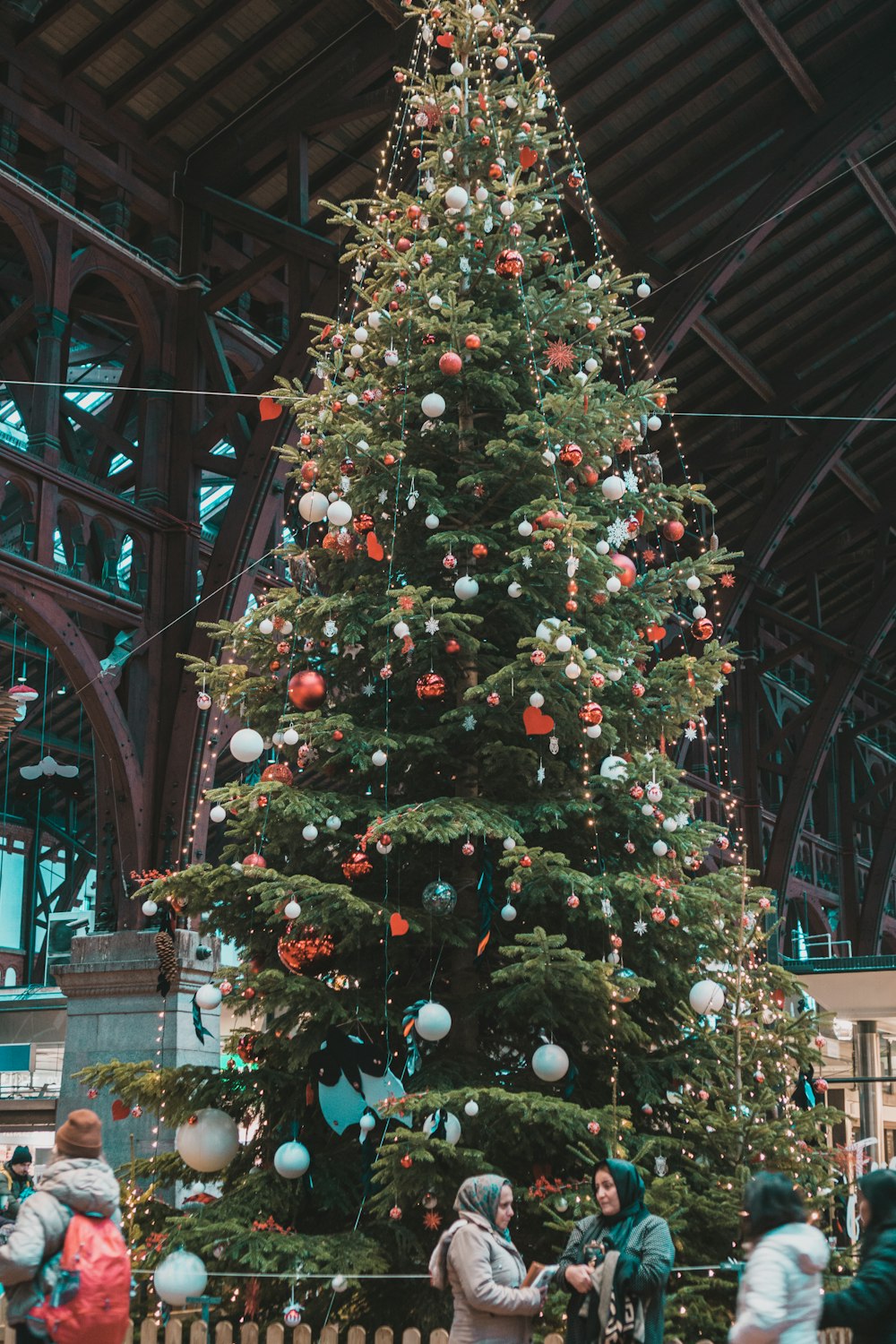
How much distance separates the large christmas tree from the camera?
5.55 meters

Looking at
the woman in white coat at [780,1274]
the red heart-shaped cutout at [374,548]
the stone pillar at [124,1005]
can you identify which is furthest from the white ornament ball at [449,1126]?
the stone pillar at [124,1005]

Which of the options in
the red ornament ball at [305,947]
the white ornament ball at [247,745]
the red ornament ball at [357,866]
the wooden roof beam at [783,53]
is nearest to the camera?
the red ornament ball at [305,947]

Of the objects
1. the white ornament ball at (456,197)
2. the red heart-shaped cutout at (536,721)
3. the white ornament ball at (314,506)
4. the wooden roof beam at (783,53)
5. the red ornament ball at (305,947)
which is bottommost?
the red ornament ball at (305,947)

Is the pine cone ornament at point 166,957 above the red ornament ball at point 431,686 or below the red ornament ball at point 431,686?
below

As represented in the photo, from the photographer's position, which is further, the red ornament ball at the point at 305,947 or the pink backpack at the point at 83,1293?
the red ornament ball at the point at 305,947

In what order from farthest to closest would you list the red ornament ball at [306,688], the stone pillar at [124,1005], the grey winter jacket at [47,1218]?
the stone pillar at [124,1005] < the red ornament ball at [306,688] < the grey winter jacket at [47,1218]

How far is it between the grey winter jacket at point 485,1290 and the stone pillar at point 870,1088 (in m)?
8.58

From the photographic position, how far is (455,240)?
268 inches

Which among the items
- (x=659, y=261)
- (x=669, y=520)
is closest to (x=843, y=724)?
(x=659, y=261)

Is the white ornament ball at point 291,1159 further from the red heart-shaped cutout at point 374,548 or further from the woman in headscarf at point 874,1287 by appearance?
the red heart-shaped cutout at point 374,548

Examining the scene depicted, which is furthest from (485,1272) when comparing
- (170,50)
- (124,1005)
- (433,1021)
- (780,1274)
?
(170,50)

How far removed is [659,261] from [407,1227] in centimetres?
1099

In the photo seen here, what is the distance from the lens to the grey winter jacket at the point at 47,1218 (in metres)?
3.88

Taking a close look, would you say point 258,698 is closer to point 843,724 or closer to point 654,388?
point 654,388
